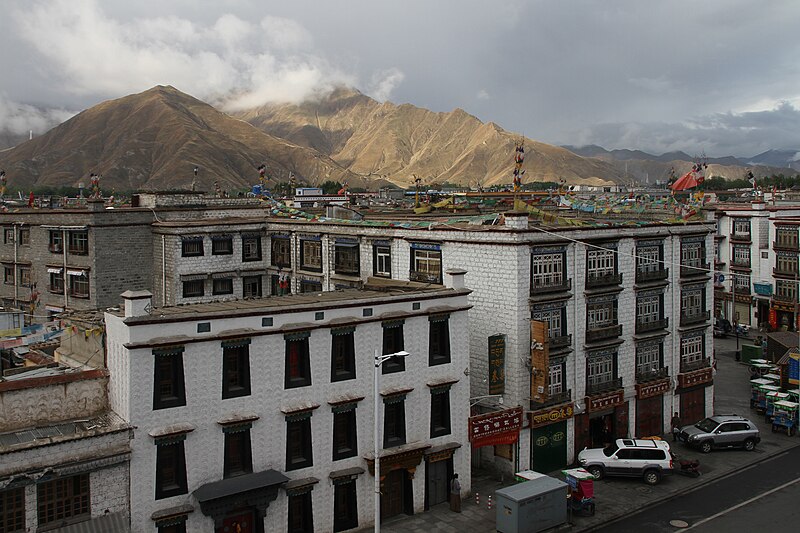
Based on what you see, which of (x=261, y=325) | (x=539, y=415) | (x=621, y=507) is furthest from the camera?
(x=539, y=415)

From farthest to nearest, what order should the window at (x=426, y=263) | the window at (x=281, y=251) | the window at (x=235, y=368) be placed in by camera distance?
the window at (x=281, y=251), the window at (x=426, y=263), the window at (x=235, y=368)

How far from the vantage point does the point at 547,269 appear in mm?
39500

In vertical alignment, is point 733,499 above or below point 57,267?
below

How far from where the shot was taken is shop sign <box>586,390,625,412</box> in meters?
41.2

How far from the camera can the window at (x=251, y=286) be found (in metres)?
54.5

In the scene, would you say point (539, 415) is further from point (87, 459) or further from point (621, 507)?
point (87, 459)

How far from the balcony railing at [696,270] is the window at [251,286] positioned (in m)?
30.6

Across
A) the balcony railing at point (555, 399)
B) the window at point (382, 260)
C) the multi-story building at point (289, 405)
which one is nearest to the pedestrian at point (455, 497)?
the multi-story building at point (289, 405)

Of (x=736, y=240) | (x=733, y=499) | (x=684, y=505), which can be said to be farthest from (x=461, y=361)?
(x=736, y=240)

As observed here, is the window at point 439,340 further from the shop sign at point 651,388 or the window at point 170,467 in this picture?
the shop sign at point 651,388

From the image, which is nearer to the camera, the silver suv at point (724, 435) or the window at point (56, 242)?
the silver suv at point (724, 435)

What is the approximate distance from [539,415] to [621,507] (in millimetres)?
6188

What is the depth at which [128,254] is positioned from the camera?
52.2 meters

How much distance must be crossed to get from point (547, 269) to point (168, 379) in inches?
830
